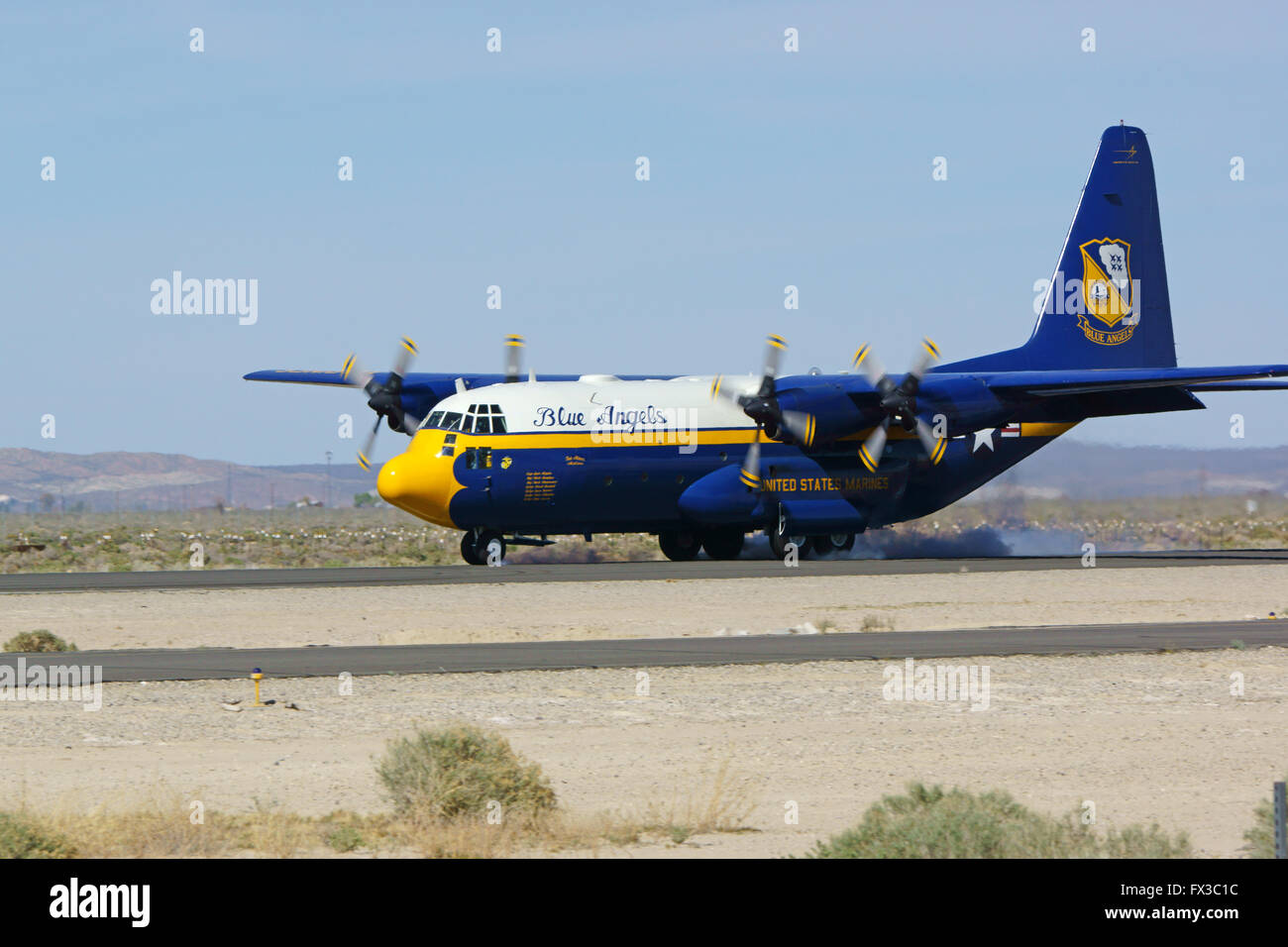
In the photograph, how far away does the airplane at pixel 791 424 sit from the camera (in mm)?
42500

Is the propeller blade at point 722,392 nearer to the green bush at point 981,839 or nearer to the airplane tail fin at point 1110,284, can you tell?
the airplane tail fin at point 1110,284

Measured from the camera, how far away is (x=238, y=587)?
36844mm

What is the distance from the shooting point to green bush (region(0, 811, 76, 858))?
436 inches

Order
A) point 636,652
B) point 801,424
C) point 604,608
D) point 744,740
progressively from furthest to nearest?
point 801,424 < point 604,608 < point 636,652 < point 744,740

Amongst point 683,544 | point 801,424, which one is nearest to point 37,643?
point 801,424

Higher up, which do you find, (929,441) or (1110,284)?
(1110,284)

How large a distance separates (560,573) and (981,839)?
3051 cm

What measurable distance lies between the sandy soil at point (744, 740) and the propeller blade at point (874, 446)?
2167 centimetres

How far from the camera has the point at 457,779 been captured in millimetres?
13852

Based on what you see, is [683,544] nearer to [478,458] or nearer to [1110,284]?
[478,458]

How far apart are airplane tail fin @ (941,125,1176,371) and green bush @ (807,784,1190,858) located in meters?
39.9

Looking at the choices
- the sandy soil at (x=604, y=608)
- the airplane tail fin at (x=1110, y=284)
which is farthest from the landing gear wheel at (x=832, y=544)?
the sandy soil at (x=604, y=608)
